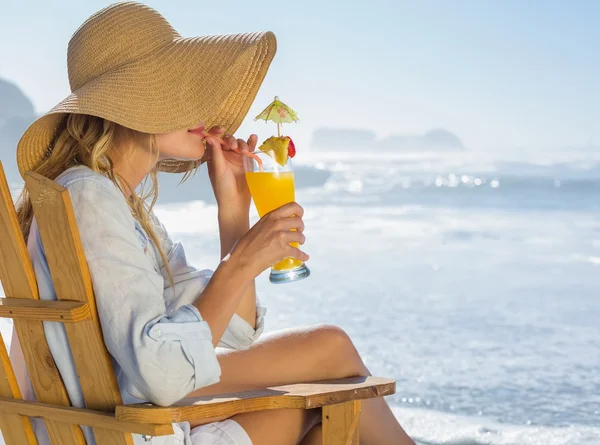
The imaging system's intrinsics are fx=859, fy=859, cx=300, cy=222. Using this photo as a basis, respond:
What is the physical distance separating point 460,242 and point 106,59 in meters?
9.62

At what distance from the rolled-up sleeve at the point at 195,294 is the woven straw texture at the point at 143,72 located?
0.44 metres

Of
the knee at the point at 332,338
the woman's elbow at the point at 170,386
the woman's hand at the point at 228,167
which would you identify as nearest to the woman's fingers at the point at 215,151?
the woman's hand at the point at 228,167

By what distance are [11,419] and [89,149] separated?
0.52 metres

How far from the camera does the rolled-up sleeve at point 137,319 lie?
1.35 m

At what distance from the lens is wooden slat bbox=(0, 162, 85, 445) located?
1.47 meters

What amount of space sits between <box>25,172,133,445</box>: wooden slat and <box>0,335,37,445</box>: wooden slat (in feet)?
0.61

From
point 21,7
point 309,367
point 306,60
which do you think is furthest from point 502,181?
point 309,367

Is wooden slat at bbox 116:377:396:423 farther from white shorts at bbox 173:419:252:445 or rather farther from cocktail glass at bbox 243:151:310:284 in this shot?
cocktail glass at bbox 243:151:310:284

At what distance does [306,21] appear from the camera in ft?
94.8

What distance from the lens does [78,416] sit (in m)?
1.45

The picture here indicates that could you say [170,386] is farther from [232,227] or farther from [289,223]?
[232,227]

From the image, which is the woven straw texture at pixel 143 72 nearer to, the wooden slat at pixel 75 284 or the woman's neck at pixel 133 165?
the woman's neck at pixel 133 165

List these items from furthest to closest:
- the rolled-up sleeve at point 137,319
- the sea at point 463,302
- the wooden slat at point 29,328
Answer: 1. the sea at point 463,302
2. the wooden slat at point 29,328
3. the rolled-up sleeve at point 137,319

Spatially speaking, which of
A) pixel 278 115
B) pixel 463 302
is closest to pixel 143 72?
pixel 278 115
